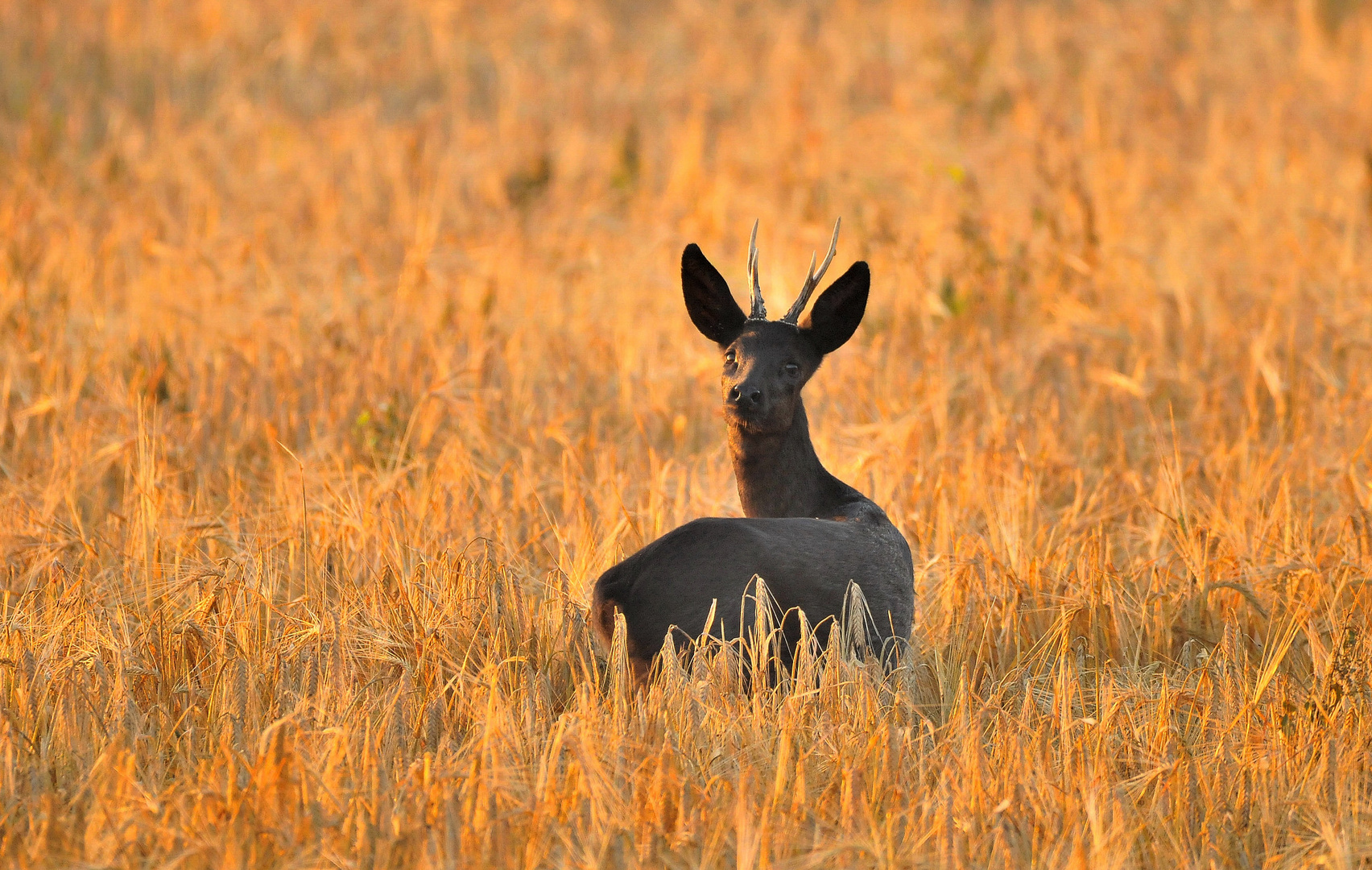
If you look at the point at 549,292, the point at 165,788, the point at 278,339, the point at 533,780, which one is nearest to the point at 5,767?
the point at 165,788

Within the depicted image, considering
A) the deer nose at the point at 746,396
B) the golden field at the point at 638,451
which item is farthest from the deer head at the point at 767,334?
the golden field at the point at 638,451

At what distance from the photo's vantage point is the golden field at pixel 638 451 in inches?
152

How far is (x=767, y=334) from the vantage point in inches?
204

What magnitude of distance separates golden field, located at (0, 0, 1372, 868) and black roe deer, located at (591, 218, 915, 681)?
0.69 feet

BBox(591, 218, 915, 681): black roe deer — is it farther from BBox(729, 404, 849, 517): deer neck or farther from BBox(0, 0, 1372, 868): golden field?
BBox(0, 0, 1372, 868): golden field

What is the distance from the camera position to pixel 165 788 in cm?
386

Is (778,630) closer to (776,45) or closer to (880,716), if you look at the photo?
(880,716)

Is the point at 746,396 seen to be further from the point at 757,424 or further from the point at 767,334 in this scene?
the point at 767,334

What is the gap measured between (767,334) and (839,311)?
303mm

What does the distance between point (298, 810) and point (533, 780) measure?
1.96 ft

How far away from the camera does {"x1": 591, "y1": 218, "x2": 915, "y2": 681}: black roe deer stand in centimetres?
432

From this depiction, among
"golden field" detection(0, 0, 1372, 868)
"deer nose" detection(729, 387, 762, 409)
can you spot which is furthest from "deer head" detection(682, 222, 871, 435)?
"golden field" detection(0, 0, 1372, 868)

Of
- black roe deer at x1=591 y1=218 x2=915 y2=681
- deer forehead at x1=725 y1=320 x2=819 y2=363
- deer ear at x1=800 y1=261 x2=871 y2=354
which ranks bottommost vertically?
black roe deer at x1=591 y1=218 x2=915 y2=681

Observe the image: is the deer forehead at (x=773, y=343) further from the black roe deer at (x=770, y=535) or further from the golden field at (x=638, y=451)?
the golden field at (x=638, y=451)
